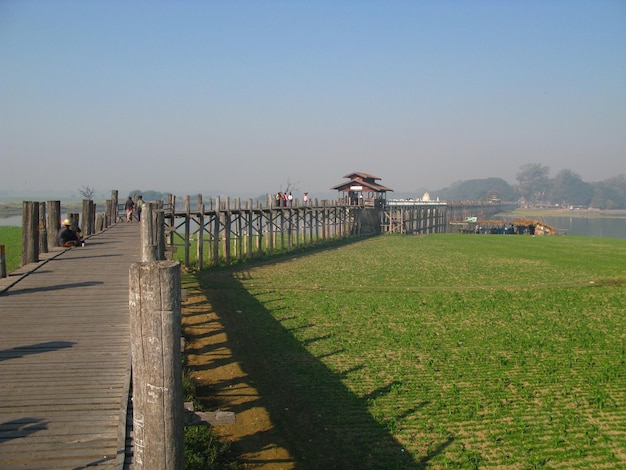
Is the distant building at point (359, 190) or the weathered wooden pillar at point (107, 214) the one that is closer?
the weathered wooden pillar at point (107, 214)

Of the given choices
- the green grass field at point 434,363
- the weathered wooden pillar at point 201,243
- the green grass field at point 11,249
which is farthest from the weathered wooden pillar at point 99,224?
the green grass field at point 434,363

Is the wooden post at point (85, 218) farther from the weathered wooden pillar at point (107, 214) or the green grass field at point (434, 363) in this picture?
the weathered wooden pillar at point (107, 214)

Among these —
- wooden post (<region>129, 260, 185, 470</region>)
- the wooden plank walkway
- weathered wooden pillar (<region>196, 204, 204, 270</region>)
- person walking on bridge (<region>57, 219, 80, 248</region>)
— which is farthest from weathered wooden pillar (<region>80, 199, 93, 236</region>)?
wooden post (<region>129, 260, 185, 470</region>)

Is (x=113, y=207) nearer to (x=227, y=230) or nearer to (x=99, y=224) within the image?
→ (x=99, y=224)

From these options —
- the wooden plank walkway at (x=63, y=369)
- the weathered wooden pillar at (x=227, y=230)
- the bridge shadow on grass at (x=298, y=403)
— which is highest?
the weathered wooden pillar at (x=227, y=230)

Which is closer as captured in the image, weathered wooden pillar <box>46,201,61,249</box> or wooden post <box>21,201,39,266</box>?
wooden post <box>21,201,39,266</box>

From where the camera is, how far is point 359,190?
47.8 m

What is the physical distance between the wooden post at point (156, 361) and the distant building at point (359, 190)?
138 ft

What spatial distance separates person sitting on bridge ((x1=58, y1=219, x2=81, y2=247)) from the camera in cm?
1625

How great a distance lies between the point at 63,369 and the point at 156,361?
11.2ft

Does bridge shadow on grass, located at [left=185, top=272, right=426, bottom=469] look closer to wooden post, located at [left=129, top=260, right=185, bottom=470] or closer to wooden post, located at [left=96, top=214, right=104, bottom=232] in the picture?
wooden post, located at [left=129, top=260, right=185, bottom=470]

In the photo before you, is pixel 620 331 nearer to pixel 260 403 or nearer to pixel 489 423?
pixel 489 423

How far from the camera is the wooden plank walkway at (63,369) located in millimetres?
5430

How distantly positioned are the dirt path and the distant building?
3344 cm
